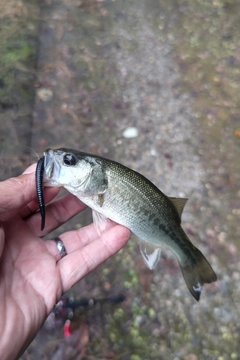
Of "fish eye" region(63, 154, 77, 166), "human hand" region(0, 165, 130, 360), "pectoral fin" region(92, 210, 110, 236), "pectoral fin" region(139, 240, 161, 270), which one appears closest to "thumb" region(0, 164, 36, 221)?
"human hand" region(0, 165, 130, 360)

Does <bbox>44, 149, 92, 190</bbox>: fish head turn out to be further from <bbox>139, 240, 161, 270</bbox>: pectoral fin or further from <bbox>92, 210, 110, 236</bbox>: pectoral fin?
<bbox>139, 240, 161, 270</bbox>: pectoral fin

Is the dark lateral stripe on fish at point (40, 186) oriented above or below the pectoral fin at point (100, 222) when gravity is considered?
above

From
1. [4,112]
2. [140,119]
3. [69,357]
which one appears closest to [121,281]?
[69,357]

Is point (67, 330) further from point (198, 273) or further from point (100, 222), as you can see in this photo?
point (198, 273)

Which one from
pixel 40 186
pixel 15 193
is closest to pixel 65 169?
pixel 40 186

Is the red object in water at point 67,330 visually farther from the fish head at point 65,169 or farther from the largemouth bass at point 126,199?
the fish head at point 65,169

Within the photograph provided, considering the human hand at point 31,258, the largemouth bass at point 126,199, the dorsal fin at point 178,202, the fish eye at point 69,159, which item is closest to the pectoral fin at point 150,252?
the largemouth bass at point 126,199
